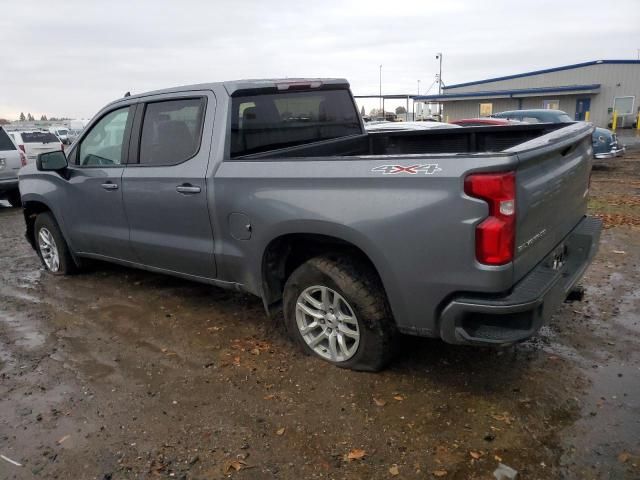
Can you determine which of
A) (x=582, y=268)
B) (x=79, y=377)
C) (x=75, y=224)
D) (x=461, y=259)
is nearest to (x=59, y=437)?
(x=79, y=377)

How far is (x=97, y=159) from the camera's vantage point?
4.93 meters

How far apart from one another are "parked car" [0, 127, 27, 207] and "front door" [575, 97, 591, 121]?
34228 mm

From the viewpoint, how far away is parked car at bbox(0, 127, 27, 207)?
431 inches

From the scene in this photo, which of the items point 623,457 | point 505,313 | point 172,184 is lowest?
point 623,457

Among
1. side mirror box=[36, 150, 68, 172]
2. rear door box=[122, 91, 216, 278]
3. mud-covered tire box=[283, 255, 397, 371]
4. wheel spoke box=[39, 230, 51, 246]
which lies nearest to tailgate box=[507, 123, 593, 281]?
mud-covered tire box=[283, 255, 397, 371]

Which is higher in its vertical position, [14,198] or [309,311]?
[309,311]

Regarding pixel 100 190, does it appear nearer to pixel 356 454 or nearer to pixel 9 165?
pixel 356 454

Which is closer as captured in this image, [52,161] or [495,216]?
[495,216]

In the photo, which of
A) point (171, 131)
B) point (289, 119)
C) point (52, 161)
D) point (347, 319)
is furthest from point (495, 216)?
point (52, 161)

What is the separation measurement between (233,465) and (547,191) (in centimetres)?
225

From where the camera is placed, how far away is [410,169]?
2.81 m

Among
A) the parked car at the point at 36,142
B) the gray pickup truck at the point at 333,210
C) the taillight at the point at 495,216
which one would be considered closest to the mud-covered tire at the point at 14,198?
the parked car at the point at 36,142

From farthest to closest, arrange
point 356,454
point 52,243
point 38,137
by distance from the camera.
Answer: point 38,137, point 52,243, point 356,454

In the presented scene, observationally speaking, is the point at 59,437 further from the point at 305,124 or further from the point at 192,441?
the point at 305,124
